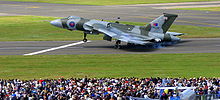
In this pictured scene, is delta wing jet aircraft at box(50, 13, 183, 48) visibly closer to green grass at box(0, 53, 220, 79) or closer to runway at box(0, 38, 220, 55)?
runway at box(0, 38, 220, 55)

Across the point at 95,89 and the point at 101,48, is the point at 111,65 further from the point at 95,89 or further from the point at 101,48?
the point at 95,89

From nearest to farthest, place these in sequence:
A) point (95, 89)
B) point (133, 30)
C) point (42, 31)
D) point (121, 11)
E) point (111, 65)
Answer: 1. point (95, 89)
2. point (111, 65)
3. point (133, 30)
4. point (42, 31)
5. point (121, 11)

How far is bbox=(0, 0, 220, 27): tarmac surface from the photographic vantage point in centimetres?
9184

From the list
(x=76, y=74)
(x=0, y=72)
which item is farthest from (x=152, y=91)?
(x=0, y=72)

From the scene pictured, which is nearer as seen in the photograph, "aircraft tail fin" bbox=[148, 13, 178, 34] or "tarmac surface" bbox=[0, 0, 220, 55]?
"tarmac surface" bbox=[0, 0, 220, 55]

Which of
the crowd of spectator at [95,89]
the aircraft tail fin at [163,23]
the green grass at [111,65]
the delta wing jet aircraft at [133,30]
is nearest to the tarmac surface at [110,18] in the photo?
the delta wing jet aircraft at [133,30]

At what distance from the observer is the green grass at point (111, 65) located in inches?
1775

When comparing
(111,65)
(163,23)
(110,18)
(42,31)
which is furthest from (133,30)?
(110,18)

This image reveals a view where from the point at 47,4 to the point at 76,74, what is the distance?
2887 inches

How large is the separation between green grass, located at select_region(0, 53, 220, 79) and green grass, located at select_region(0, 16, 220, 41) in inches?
675

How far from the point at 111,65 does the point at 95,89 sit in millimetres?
20503

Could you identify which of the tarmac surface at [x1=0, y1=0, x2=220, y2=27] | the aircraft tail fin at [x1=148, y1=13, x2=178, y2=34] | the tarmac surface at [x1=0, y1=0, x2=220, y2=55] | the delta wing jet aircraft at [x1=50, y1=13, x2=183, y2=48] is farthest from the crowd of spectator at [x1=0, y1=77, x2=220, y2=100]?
the tarmac surface at [x1=0, y1=0, x2=220, y2=27]

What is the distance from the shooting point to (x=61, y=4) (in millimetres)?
116625

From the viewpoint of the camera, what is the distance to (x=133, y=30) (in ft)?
210
